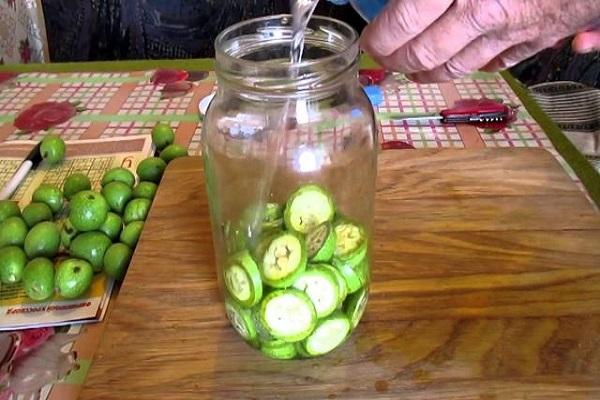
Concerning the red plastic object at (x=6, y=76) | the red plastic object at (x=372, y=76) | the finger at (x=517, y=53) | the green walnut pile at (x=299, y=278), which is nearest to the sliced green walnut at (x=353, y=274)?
the green walnut pile at (x=299, y=278)

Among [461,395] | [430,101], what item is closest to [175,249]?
[461,395]

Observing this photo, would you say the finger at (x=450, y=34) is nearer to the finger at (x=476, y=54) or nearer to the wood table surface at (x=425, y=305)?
the finger at (x=476, y=54)

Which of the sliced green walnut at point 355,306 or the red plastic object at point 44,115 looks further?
the red plastic object at point 44,115

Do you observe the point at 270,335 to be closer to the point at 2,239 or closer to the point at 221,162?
the point at 221,162

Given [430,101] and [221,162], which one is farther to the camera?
[430,101]

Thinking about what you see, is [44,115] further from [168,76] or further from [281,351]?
[281,351]

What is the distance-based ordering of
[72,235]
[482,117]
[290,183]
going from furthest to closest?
1. [482,117]
2. [72,235]
3. [290,183]

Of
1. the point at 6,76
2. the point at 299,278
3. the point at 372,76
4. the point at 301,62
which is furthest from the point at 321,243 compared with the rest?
the point at 6,76
